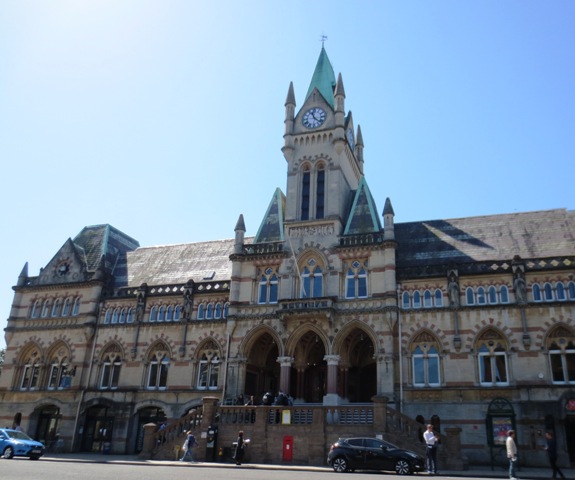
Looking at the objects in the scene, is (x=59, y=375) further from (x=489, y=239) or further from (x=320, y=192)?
(x=489, y=239)

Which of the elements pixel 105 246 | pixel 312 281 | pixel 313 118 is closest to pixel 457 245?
pixel 312 281

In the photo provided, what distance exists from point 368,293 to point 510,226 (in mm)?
11752

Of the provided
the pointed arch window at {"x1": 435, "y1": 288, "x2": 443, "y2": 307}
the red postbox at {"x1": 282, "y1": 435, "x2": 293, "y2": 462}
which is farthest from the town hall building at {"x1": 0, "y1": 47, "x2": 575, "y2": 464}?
the red postbox at {"x1": 282, "y1": 435, "x2": 293, "y2": 462}

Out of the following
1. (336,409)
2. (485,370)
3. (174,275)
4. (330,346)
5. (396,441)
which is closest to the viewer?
(396,441)

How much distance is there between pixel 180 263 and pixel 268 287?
35.9 ft

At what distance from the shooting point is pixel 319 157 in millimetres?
42406

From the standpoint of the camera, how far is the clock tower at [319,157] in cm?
4100

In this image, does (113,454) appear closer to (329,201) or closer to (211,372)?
(211,372)

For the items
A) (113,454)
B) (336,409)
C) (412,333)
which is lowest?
(113,454)

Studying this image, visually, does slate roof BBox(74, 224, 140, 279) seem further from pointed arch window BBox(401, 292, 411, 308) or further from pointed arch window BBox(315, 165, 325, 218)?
pointed arch window BBox(401, 292, 411, 308)

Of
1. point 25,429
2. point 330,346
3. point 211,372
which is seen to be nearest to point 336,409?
point 330,346

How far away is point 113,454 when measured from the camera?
1490 inches

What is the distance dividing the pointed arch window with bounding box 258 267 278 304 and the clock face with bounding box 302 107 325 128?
483 inches

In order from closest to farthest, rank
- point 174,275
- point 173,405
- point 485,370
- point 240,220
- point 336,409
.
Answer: point 336,409, point 485,370, point 173,405, point 240,220, point 174,275
